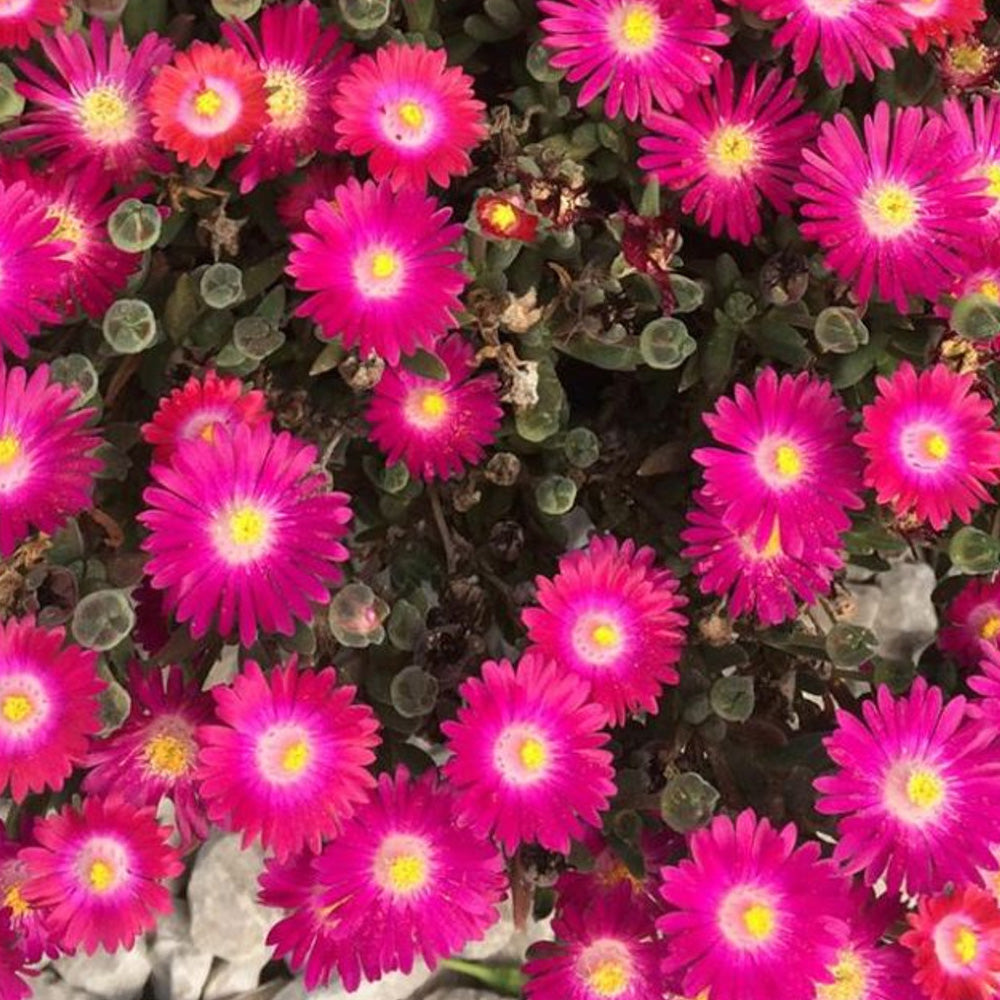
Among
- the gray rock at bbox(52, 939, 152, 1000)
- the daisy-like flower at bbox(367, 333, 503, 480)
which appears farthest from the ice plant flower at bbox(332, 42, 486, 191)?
the gray rock at bbox(52, 939, 152, 1000)

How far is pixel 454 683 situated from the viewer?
98 centimetres

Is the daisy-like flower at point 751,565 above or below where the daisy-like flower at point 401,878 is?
above

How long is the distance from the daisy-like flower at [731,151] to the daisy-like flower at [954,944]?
51 centimetres

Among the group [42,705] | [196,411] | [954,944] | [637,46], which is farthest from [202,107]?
[954,944]

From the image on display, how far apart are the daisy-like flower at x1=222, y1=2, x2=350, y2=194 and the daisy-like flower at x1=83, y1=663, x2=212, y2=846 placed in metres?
0.38

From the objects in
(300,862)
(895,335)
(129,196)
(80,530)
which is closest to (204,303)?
(129,196)

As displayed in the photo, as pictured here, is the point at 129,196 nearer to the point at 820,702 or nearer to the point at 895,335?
the point at 895,335

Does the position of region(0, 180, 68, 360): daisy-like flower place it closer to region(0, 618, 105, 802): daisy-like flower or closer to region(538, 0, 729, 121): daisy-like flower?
region(0, 618, 105, 802): daisy-like flower

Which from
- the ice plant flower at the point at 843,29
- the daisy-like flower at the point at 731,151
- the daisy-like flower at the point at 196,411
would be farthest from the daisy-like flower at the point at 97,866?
the ice plant flower at the point at 843,29

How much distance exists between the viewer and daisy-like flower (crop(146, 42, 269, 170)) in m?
0.95

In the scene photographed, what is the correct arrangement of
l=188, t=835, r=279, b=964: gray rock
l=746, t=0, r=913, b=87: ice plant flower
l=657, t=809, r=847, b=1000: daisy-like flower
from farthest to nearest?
l=188, t=835, r=279, b=964: gray rock, l=746, t=0, r=913, b=87: ice plant flower, l=657, t=809, r=847, b=1000: daisy-like flower

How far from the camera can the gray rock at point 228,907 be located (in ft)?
4.18

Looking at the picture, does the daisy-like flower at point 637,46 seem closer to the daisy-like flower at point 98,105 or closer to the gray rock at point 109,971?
the daisy-like flower at point 98,105

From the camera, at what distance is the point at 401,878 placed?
92cm
